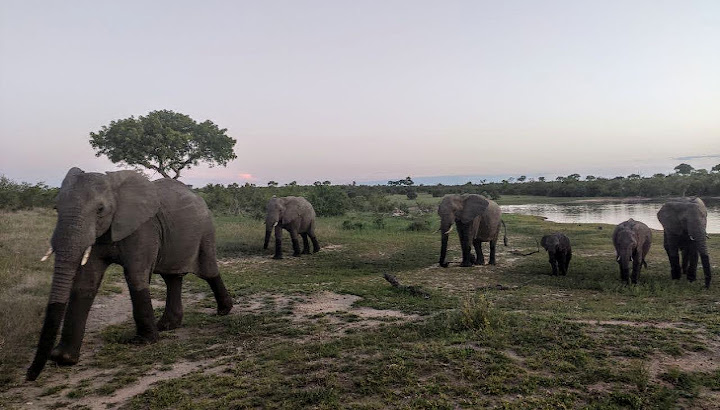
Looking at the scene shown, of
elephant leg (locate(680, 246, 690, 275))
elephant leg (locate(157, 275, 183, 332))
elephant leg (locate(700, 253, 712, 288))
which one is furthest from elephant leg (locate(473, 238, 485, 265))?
elephant leg (locate(157, 275, 183, 332))

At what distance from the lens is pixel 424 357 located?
18.4ft

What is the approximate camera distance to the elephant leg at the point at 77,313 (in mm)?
5953

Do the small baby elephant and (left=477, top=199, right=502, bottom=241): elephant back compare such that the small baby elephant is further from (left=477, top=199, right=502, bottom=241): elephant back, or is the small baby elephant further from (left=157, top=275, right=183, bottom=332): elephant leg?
(left=157, top=275, right=183, bottom=332): elephant leg

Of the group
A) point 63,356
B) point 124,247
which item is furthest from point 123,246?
point 63,356

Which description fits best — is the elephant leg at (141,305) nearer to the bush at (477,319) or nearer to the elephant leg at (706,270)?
the bush at (477,319)

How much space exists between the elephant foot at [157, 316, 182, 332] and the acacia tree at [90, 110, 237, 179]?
28570 millimetres

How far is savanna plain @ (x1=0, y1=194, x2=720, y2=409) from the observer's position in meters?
4.68

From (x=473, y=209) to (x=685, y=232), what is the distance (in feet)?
21.4

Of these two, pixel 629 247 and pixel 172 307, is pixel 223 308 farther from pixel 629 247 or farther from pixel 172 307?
pixel 629 247

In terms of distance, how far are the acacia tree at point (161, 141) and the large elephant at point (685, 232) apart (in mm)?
32249

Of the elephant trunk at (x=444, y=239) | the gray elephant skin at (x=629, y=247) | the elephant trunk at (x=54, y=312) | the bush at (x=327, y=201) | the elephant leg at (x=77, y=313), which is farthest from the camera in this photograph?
the bush at (x=327, y=201)

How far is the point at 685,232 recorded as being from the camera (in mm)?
13078

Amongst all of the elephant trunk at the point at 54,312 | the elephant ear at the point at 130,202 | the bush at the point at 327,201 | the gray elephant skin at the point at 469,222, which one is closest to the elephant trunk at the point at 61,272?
the elephant trunk at the point at 54,312

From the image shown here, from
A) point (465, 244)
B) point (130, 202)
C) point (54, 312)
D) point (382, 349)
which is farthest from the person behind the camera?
point (465, 244)
